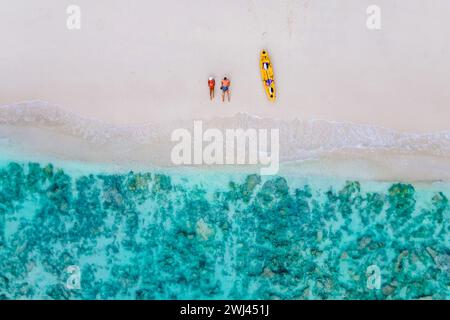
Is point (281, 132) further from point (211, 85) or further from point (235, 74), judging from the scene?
point (211, 85)

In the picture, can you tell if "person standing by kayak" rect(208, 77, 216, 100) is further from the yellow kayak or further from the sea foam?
the yellow kayak

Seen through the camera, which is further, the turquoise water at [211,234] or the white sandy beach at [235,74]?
the white sandy beach at [235,74]

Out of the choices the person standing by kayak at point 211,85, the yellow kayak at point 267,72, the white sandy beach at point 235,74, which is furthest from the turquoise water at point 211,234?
the yellow kayak at point 267,72

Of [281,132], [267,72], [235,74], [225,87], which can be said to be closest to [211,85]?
[225,87]

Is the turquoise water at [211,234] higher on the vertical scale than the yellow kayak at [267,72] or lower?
lower

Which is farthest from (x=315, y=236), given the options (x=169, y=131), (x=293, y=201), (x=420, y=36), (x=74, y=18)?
(x=74, y=18)

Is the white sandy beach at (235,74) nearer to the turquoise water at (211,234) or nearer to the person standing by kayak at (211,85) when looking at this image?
the person standing by kayak at (211,85)
